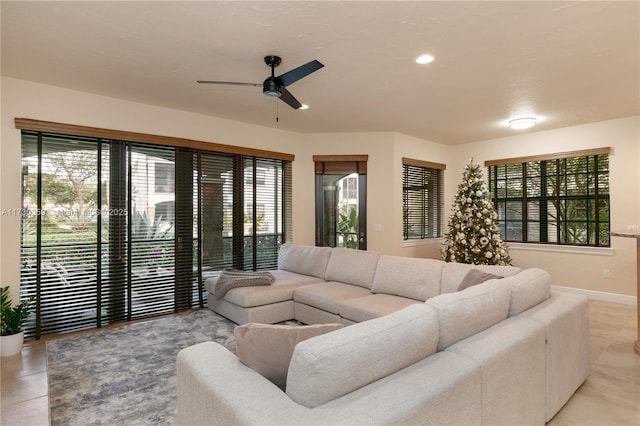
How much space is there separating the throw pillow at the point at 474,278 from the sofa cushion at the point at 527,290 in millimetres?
369

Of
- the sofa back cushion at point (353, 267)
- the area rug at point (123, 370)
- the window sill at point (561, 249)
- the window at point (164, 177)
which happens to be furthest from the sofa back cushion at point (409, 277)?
the window sill at point (561, 249)

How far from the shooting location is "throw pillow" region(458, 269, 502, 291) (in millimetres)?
2876

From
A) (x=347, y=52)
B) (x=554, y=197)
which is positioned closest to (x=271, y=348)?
(x=347, y=52)

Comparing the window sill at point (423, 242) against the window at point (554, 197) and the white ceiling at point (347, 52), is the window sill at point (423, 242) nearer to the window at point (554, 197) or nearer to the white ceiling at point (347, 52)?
the window at point (554, 197)

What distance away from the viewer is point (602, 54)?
9.73ft

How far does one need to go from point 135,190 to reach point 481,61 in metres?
4.10

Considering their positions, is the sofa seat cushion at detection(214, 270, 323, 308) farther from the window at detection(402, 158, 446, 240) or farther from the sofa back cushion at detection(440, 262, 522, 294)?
the window at detection(402, 158, 446, 240)

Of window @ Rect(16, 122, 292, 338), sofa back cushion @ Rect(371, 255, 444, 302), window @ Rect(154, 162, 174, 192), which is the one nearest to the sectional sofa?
sofa back cushion @ Rect(371, 255, 444, 302)

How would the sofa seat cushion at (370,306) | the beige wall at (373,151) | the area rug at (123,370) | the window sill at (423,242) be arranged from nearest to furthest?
the area rug at (123,370), the sofa seat cushion at (370,306), the beige wall at (373,151), the window sill at (423,242)

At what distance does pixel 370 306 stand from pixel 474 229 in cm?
306

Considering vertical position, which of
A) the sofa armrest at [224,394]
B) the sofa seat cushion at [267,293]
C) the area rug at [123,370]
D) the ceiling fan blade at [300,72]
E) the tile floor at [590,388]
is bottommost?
the tile floor at [590,388]

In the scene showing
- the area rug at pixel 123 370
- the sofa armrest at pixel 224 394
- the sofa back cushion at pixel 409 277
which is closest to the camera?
the sofa armrest at pixel 224 394

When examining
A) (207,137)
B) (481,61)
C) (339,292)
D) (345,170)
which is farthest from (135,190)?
(481,61)

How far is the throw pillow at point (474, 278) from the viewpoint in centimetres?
288
